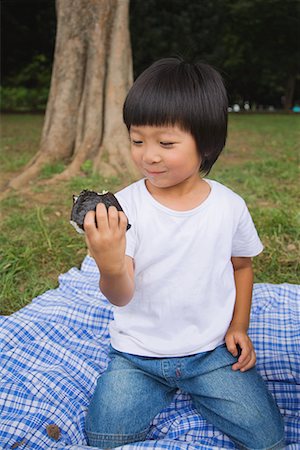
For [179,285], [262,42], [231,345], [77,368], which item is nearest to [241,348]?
[231,345]

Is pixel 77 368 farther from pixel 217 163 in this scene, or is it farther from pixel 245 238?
pixel 217 163

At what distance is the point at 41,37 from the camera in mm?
16891

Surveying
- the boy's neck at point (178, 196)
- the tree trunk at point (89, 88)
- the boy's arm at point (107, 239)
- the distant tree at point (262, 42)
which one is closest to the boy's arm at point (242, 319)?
the boy's neck at point (178, 196)

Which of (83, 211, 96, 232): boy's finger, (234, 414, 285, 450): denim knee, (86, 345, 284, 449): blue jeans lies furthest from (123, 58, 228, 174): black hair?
(234, 414, 285, 450): denim knee

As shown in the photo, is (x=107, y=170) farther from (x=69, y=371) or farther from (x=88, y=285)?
(x=69, y=371)

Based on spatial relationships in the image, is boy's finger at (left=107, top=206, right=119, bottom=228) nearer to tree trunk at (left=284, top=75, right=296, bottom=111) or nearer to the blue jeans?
the blue jeans

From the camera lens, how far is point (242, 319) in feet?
6.48

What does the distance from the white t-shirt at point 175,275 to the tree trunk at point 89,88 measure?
138 inches

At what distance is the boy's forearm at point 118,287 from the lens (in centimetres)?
156

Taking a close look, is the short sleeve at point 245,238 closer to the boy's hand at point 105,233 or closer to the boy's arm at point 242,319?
the boy's arm at point 242,319

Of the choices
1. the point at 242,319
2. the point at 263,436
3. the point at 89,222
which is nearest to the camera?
the point at 89,222

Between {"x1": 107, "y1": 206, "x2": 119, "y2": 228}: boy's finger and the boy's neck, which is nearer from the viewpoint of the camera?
{"x1": 107, "y1": 206, "x2": 119, "y2": 228}: boy's finger

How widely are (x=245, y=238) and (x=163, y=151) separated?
0.52 metres

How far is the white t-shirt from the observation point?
1.81m
